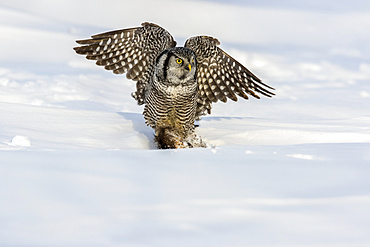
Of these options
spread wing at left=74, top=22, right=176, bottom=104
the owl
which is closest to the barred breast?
the owl

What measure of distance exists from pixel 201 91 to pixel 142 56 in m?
1.04

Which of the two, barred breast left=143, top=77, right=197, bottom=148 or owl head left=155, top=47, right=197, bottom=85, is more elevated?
owl head left=155, top=47, right=197, bottom=85

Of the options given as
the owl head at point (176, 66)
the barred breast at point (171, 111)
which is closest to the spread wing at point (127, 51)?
the barred breast at point (171, 111)

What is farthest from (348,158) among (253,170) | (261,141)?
Result: (261,141)

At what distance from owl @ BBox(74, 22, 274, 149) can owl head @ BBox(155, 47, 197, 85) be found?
8 centimetres

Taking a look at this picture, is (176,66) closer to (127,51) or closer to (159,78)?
(159,78)

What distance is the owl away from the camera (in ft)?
23.2

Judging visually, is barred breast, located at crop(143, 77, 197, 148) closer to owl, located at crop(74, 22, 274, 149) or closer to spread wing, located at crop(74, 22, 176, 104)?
owl, located at crop(74, 22, 274, 149)

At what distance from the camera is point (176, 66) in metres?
6.72

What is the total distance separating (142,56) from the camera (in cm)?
761

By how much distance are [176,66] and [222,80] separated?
118 centimetres

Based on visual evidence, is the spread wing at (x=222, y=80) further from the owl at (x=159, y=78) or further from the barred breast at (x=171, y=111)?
the barred breast at (x=171, y=111)

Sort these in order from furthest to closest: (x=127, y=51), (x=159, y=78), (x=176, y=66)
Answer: (x=127, y=51) → (x=159, y=78) → (x=176, y=66)

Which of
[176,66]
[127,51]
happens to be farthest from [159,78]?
[127,51]
